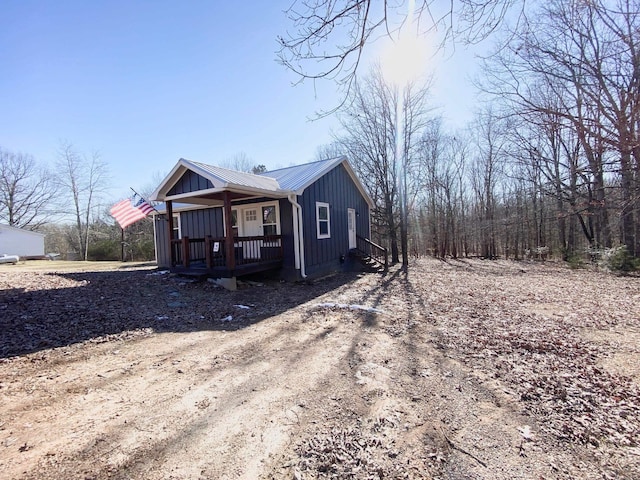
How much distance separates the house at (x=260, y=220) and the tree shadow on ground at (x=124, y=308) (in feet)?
2.94

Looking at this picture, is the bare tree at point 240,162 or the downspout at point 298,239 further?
the bare tree at point 240,162

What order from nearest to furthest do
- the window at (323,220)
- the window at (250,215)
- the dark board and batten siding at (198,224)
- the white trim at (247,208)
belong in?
the white trim at (247,208) < the window at (250,215) < the window at (323,220) < the dark board and batten siding at (198,224)

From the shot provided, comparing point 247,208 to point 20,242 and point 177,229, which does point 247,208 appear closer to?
point 177,229

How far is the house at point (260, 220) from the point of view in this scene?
8.70 metres

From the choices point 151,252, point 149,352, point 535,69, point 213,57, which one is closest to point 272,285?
point 149,352

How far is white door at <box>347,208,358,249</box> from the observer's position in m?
13.8

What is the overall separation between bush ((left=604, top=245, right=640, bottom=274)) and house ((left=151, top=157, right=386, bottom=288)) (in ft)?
32.1

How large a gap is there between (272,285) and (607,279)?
11.2 metres

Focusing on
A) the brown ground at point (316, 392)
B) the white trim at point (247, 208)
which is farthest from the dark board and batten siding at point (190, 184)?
the brown ground at point (316, 392)

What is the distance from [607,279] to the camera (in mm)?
10180

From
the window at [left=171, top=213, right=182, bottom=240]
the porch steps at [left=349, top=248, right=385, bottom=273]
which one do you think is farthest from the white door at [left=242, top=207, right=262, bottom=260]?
the porch steps at [left=349, top=248, right=385, bottom=273]

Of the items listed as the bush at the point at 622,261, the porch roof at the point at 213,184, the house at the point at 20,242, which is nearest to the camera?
the porch roof at the point at 213,184

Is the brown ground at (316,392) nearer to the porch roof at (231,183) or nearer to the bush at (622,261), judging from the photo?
the porch roof at (231,183)

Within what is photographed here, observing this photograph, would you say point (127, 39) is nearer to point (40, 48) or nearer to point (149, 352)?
point (40, 48)
